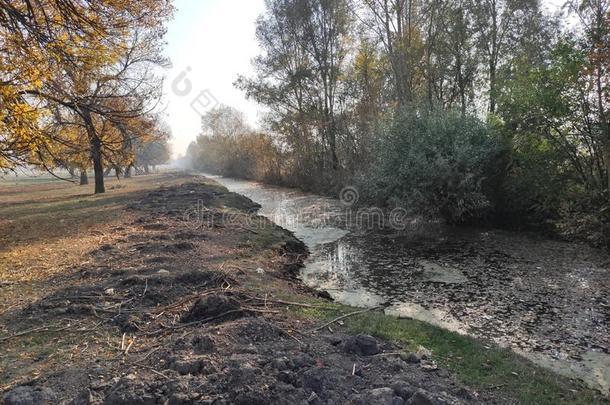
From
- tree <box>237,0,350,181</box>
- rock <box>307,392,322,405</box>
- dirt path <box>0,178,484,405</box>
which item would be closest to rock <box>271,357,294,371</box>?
dirt path <box>0,178,484,405</box>

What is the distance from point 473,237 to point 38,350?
10.2 m

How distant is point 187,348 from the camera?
3.81 m

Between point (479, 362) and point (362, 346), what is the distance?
4.03 ft

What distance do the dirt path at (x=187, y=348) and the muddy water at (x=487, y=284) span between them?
1520 mm

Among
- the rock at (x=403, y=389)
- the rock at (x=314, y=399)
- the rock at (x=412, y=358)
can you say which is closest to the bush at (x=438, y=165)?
the rock at (x=412, y=358)

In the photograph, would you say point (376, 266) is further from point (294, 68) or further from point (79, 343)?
point (294, 68)

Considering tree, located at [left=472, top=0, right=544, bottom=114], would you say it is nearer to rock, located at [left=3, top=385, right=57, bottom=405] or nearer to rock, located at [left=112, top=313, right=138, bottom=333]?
rock, located at [left=112, top=313, right=138, bottom=333]

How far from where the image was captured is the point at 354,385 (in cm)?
327

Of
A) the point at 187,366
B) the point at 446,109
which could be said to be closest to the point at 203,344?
the point at 187,366

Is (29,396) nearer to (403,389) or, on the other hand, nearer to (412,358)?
(403,389)

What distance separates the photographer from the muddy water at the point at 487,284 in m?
4.83

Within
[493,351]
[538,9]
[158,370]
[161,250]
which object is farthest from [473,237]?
[538,9]

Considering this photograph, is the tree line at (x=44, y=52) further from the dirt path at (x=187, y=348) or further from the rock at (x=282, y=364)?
the rock at (x=282, y=364)

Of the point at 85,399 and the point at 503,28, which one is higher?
the point at 503,28
